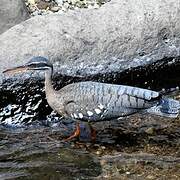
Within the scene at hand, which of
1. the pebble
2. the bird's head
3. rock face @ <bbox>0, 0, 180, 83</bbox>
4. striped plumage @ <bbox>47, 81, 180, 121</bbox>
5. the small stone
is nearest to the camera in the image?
striped plumage @ <bbox>47, 81, 180, 121</bbox>

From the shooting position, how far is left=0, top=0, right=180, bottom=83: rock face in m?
7.39

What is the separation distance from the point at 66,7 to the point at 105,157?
13.3 feet

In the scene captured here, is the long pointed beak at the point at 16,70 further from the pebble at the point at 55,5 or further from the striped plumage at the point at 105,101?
the pebble at the point at 55,5

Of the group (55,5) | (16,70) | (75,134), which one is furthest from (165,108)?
(55,5)

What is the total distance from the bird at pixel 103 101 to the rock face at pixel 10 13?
5.87ft

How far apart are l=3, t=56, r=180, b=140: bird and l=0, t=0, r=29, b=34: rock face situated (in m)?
1.79

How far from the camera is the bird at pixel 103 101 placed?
671 cm

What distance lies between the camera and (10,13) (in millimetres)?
8562

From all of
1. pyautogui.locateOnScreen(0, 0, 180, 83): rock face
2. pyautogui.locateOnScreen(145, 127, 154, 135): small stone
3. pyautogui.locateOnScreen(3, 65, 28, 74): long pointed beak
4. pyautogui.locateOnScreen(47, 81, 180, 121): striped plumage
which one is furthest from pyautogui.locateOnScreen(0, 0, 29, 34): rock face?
pyautogui.locateOnScreen(145, 127, 154, 135): small stone

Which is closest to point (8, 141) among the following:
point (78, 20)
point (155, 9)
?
point (78, 20)

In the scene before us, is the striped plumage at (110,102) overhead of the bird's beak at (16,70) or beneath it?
beneath

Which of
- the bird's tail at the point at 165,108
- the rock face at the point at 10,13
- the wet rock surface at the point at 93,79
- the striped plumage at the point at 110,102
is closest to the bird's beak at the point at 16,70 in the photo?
the wet rock surface at the point at 93,79

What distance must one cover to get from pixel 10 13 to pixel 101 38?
155 cm

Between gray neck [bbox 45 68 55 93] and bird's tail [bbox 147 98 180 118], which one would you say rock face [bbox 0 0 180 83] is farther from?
bird's tail [bbox 147 98 180 118]
